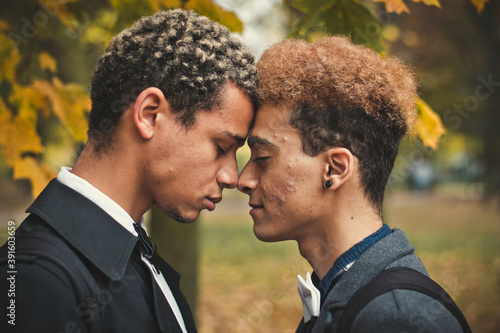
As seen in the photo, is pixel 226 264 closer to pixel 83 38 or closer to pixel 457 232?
pixel 83 38

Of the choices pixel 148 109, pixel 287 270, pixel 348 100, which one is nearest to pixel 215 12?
pixel 148 109

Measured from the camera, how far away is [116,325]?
173cm

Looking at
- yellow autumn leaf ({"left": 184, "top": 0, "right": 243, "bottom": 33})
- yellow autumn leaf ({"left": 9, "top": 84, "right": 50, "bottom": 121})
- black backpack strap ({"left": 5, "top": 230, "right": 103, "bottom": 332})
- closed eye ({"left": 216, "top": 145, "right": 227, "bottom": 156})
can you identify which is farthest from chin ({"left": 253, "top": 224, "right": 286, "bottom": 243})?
yellow autumn leaf ({"left": 9, "top": 84, "right": 50, "bottom": 121})

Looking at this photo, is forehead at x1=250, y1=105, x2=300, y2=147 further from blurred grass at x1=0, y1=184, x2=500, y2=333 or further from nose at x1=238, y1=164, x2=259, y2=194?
blurred grass at x1=0, y1=184, x2=500, y2=333

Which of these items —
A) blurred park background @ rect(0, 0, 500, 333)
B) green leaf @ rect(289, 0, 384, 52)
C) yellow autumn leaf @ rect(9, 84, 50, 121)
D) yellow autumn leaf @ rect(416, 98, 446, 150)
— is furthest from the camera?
yellow autumn leaf @ rect(9, 84, 50, 121)

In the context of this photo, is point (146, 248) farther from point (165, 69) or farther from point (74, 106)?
point (74, 106)

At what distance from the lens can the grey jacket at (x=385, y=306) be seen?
5.37 ft

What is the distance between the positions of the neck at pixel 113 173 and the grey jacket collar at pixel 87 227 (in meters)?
0.12

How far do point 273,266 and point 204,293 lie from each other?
2.19 m

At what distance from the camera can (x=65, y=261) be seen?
166 centimetres

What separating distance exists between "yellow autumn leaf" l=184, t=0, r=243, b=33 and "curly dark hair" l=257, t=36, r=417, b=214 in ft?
2.96

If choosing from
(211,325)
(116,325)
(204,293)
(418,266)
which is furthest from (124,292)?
(204,293)

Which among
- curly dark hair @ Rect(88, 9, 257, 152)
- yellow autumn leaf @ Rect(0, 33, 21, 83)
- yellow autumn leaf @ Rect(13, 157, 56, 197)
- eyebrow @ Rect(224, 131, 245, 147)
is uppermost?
yellow autumn leaf @ Rect(0, 33, 21, 83)

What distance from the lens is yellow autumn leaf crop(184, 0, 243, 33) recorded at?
2971 millimetres
